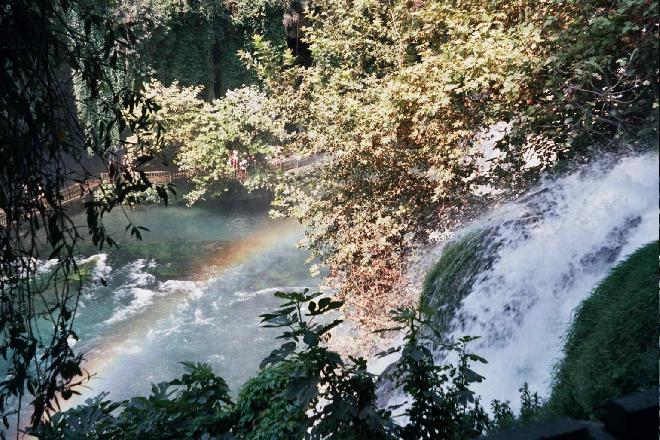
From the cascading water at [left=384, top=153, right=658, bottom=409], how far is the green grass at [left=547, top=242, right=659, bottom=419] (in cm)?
33

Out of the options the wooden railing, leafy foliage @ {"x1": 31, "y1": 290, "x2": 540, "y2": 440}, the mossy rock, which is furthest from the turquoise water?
leafy foliage @ {"x1": 31, "y1": 290, "x2": 540, "y2": 440}

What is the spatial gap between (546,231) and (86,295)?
11.0m

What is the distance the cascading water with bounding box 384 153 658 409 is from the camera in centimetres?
466

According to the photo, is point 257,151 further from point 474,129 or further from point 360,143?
point 474,129

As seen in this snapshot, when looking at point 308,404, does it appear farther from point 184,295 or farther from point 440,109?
point 184,295

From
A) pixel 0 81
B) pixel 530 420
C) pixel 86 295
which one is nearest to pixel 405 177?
pixel 530 420

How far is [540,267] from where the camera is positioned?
17.5 feet

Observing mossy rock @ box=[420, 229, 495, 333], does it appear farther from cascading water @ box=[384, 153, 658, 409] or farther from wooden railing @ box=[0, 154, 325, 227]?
wooden railing @ box=[0, 154, 325, 227]

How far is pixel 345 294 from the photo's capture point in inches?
356

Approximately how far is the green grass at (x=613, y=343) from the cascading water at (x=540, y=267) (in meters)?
0.33

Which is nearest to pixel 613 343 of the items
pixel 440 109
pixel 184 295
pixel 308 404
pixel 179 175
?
A: pixel 308 404

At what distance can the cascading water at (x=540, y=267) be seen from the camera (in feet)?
15.3

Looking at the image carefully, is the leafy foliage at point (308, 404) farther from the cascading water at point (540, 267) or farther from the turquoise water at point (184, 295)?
the turquoise water at point (184, 295)

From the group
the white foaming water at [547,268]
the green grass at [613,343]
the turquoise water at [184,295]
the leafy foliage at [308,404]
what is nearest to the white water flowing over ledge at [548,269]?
the white foaming water at [547,268]
